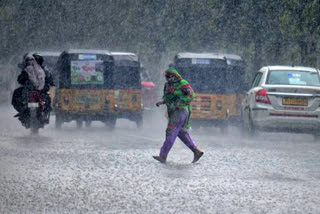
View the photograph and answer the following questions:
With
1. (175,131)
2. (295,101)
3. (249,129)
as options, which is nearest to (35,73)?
(249,129)

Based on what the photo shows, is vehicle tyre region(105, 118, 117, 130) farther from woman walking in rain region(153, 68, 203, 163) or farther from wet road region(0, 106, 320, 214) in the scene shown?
woman walking in rain region(153, 68, 203, 163)

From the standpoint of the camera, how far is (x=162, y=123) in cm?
2720

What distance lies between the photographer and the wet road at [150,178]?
Result: 29.2ft

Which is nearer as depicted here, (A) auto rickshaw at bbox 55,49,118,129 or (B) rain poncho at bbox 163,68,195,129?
(B) rain poncho at bbox 163,68,195,129

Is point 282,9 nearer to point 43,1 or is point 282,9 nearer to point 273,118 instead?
point 273,118

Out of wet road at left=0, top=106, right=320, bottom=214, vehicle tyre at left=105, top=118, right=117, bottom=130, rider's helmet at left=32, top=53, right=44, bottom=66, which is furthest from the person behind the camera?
vehicle tyre at left=105, top=118, right=117, bottom=130

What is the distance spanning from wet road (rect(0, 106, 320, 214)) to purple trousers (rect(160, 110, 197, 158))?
0.26 metres

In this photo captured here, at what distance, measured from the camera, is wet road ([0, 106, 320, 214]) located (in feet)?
29.2

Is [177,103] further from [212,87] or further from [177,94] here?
[212,87]

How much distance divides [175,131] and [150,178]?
2422 millimetres

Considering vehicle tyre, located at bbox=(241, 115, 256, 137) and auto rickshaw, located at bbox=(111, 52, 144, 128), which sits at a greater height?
auto rickshaw, located at bbox=(111, 52, 144, 128)

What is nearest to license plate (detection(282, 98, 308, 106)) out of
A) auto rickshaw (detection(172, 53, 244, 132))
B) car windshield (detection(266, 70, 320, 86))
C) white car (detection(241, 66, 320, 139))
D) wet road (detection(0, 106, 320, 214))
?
white car (detection(241, 66, 320, 139))

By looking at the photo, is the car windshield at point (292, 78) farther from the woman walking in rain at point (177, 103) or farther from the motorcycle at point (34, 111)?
the woman walking in rain at point (177, 103)

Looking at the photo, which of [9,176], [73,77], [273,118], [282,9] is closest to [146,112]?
[73,77]
